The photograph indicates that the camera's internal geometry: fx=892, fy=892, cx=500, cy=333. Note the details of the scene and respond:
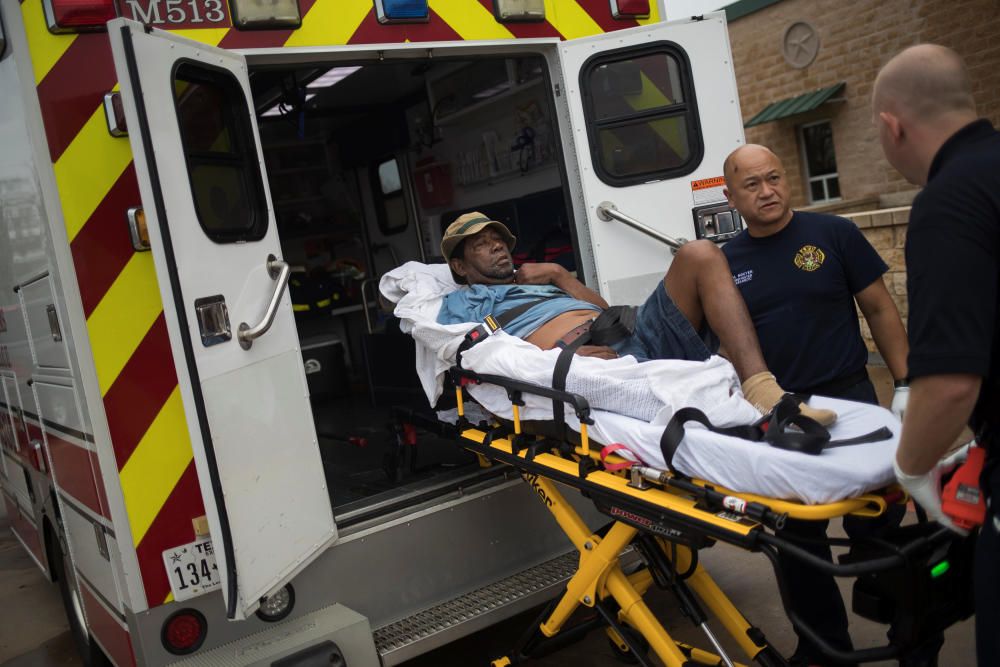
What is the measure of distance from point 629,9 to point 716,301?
167cm

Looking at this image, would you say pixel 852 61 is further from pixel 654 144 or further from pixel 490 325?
pixel 490 325

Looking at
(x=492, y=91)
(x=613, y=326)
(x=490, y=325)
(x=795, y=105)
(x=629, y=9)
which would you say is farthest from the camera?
(x=795, y=105)

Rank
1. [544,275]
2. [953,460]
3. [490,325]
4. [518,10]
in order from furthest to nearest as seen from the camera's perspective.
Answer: [544,275] < [518,10] < [490,325] < [953,460]

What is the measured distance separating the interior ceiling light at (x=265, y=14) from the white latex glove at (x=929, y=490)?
8.05 feet

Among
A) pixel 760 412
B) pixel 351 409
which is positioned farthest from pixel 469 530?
pixel 351 409

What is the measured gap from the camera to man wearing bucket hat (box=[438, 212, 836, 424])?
2922 mm

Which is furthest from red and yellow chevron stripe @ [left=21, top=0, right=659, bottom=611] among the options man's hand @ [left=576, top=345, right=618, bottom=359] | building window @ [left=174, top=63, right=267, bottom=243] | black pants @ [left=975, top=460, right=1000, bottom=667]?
black pants @ [left=975, top=460, right=1000, bottom=667]

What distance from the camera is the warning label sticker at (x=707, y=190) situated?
4.02m

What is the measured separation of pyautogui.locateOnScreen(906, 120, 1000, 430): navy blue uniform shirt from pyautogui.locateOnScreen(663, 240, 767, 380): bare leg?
3.83 ft

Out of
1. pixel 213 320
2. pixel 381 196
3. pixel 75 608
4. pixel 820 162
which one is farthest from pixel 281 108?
pixel 820 162

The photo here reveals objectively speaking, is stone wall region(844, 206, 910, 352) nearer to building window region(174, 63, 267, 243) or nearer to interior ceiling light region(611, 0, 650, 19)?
interior ceiling light region(611, 0, 650, 19)

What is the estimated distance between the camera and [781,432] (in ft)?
7.79

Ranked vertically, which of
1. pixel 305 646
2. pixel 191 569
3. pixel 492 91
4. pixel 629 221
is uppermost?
pixel 492 91

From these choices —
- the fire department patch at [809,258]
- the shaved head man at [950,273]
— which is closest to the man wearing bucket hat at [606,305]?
the fire department patch at [809,258]
